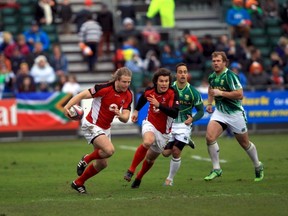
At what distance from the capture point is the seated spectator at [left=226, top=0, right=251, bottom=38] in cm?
3261

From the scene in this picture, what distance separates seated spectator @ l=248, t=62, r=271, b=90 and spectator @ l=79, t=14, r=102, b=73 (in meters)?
5.35

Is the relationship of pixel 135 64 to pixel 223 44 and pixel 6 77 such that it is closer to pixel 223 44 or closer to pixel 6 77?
pixel 223 44

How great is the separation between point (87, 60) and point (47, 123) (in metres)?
4.58

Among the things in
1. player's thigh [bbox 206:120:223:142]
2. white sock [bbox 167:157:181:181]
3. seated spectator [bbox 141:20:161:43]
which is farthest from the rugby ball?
seated spectator [bbox 141:20:161:43]

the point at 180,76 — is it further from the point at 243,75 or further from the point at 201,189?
the point at 243,75

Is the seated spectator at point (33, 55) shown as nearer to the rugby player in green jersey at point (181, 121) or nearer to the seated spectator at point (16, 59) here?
the seated spectator at point (16, 59)

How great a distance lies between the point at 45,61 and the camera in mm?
29516

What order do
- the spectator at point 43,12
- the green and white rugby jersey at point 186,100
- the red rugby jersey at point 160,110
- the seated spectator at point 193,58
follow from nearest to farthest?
the red rugby jersey at point 160,110, the green and white rugby jersey at point 186,100, the seated spectator at point 193,58, the spectator at point 43,12

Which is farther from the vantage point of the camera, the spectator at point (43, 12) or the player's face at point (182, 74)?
the spectator at point (43, 12)

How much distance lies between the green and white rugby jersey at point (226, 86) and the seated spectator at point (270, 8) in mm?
17245

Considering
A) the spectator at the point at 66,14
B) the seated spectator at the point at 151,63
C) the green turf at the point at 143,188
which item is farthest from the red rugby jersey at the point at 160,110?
the spectator at the point at 66,14

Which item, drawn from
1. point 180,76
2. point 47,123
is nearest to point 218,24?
point 47,123

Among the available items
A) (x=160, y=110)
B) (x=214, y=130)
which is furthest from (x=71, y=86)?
(x=160, y=110)

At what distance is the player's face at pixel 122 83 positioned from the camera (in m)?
14.2
